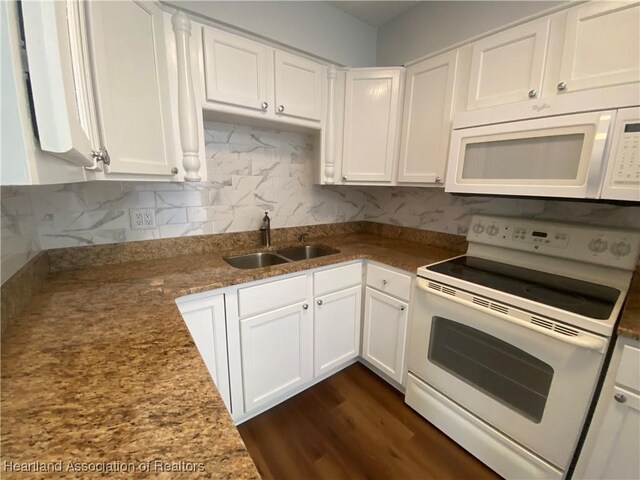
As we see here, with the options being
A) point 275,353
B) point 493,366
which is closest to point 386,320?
point 493,366

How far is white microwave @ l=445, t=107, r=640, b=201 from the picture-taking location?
100cm

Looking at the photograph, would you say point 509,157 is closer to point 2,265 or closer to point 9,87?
point 9,87

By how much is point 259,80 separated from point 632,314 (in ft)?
6.63

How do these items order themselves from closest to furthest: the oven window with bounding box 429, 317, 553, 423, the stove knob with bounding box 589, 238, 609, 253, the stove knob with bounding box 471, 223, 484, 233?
the oven window with bounding box 429, 317, 553, 423 < the stove knob with bounding box 589, 238, 609, 253 < the stove knob with bounding box 471, 223, 484, 233

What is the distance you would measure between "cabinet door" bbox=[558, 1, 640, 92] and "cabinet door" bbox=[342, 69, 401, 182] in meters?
0.89

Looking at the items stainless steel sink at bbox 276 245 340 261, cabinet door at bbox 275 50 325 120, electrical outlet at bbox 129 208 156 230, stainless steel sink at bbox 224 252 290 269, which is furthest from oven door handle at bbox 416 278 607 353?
electrical outlet at bbox 129 208 156 230

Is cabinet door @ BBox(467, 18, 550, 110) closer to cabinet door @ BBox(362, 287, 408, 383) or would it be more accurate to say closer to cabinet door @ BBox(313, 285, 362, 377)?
cabinet door @ BBox(362, 287, 408, 383)

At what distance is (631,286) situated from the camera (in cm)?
121

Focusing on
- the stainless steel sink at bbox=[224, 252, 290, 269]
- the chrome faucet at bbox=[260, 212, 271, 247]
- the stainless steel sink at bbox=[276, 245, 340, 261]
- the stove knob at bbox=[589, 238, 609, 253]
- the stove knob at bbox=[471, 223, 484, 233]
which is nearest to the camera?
the stove knob at bbox=[589, 238, 609, 253]

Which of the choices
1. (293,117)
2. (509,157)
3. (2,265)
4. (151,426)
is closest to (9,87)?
(151,426)

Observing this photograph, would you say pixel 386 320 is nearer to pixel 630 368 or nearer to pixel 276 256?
pixel 276 256

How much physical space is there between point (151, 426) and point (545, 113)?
173cm

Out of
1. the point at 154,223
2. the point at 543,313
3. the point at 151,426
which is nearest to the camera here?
the point at 151,426

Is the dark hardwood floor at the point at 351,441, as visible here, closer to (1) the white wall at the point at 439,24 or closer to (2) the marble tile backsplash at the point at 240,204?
(2) the marble tile backsplash at the point at 240,204
